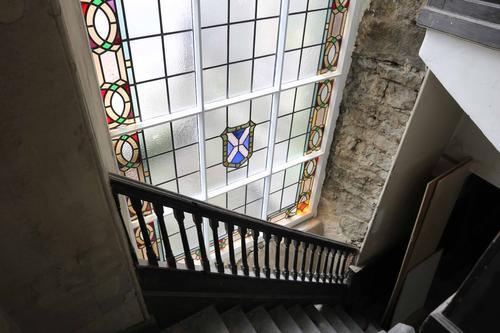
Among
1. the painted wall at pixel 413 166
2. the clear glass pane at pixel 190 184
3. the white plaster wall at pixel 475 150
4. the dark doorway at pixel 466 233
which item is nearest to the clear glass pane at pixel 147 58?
the clear glass pane at pixel 190 184

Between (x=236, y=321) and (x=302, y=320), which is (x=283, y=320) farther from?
A: (x=236, y=321)

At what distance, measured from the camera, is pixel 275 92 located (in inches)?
110

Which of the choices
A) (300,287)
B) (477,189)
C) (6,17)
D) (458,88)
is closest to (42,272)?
(6,17)

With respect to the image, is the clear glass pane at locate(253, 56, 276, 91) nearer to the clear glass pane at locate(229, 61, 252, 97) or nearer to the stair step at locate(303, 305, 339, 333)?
the clear glass pane at locate(229, 61, 252, 97)

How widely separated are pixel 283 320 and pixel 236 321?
1.59 ft

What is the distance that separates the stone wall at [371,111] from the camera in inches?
105

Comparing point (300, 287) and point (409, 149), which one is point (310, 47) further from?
point (300, 287)

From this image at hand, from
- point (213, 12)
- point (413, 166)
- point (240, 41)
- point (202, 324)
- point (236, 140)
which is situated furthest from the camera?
point (413, 166)

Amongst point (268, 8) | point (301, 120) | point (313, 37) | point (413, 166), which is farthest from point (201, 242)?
point (413, 166)

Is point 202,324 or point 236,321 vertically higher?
point 202,324

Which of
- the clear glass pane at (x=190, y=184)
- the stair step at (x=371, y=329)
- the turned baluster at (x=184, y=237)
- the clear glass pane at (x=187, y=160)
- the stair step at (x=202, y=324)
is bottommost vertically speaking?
the stair step at (x=371, y=329)

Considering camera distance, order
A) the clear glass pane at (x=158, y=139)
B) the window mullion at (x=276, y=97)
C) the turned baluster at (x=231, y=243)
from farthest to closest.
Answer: the window mullion at (x=276, y=97) < the clear glass pane at (x=158, y=139) < the turned baluster at (x=231, y=243)

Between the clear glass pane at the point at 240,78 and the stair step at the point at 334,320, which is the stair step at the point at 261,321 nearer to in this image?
the stair step at the point at 334,320

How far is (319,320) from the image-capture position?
2.81 meters
